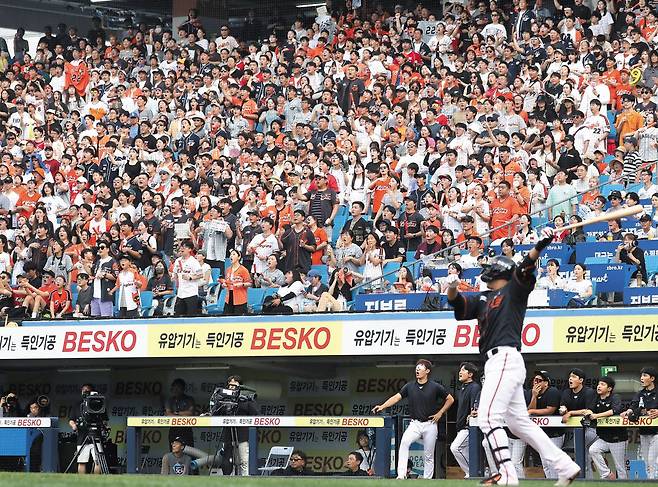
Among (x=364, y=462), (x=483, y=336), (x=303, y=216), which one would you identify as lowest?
(x=364, y=462)

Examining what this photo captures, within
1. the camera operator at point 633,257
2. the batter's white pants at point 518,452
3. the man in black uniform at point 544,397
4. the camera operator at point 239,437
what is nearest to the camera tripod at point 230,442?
the camera operator at point 239,437

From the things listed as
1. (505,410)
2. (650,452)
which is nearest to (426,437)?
(650,452)

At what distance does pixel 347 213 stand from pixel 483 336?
9516mm

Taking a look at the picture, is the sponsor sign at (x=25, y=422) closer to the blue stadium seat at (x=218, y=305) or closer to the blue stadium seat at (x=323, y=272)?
the blue stadium seat at (x=218, y=305)

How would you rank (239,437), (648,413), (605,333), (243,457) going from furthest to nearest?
(239,437), (243,457), (605,333), (648,413)

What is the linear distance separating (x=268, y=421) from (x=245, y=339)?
161cm

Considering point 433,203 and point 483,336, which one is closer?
point 483,336

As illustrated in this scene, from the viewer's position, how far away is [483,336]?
10.7 m

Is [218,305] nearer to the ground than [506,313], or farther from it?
farther from it

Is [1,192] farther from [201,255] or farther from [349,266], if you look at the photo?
[349,266]

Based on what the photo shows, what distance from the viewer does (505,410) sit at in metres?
10.5

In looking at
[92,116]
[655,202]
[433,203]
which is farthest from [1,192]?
[655,202]

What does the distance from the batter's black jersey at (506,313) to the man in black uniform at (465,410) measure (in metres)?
5.46

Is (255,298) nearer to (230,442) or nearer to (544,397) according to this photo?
(230,442)
